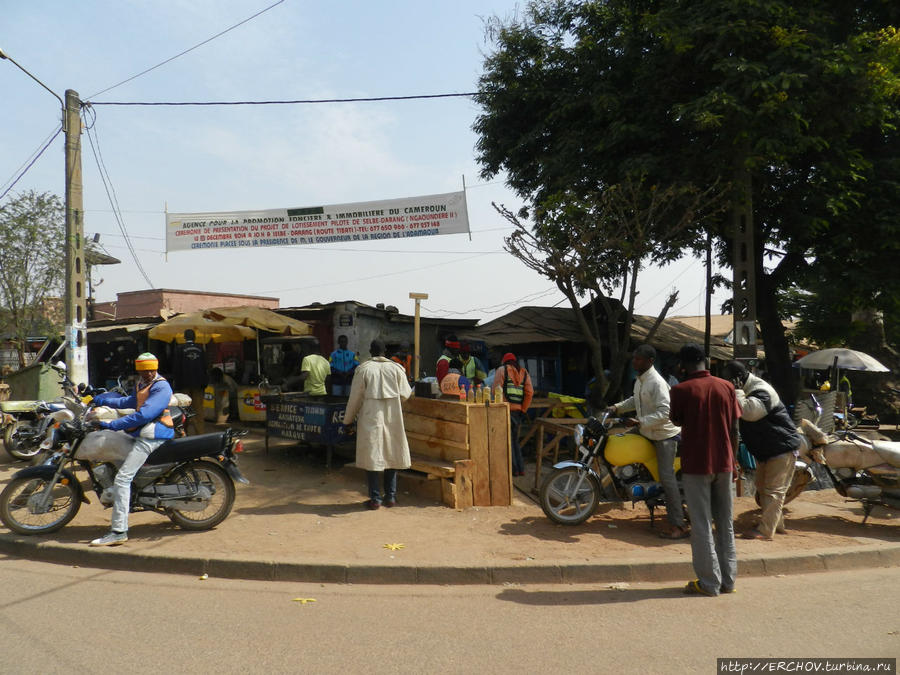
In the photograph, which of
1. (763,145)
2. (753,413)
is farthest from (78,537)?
(763,145)

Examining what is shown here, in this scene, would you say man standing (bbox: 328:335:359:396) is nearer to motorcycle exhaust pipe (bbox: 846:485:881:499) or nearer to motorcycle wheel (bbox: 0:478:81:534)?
motorcycle wheel (bbox: 0:478:81:534)

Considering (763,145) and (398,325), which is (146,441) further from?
(398,325)

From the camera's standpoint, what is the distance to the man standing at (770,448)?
641 centimetres

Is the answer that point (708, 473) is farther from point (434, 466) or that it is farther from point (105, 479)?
point (105, 479)

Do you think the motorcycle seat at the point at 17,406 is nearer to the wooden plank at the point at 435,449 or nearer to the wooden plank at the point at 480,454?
the wooden plank at the point at 435,449

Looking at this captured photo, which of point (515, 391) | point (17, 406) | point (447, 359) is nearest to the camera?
point (515, 391)

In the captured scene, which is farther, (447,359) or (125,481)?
(447,359)

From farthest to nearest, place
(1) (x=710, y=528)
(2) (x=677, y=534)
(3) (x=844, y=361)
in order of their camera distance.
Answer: (3) (x=844, y=361)
(2) (x=677, y=534)
(1) (x=710, y=528)

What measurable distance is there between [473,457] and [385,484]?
1033mm

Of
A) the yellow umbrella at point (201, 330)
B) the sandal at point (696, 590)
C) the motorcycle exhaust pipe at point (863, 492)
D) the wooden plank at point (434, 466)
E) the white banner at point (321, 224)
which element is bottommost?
the sandal at point (696, 590)

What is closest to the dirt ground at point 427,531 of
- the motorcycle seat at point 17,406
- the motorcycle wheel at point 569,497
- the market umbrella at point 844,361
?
the motorcycle wheel at point 569,497

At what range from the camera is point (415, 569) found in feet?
17.8

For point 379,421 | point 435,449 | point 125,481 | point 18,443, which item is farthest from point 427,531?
point 18,443

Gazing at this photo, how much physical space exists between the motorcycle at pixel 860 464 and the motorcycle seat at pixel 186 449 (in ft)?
20.0
